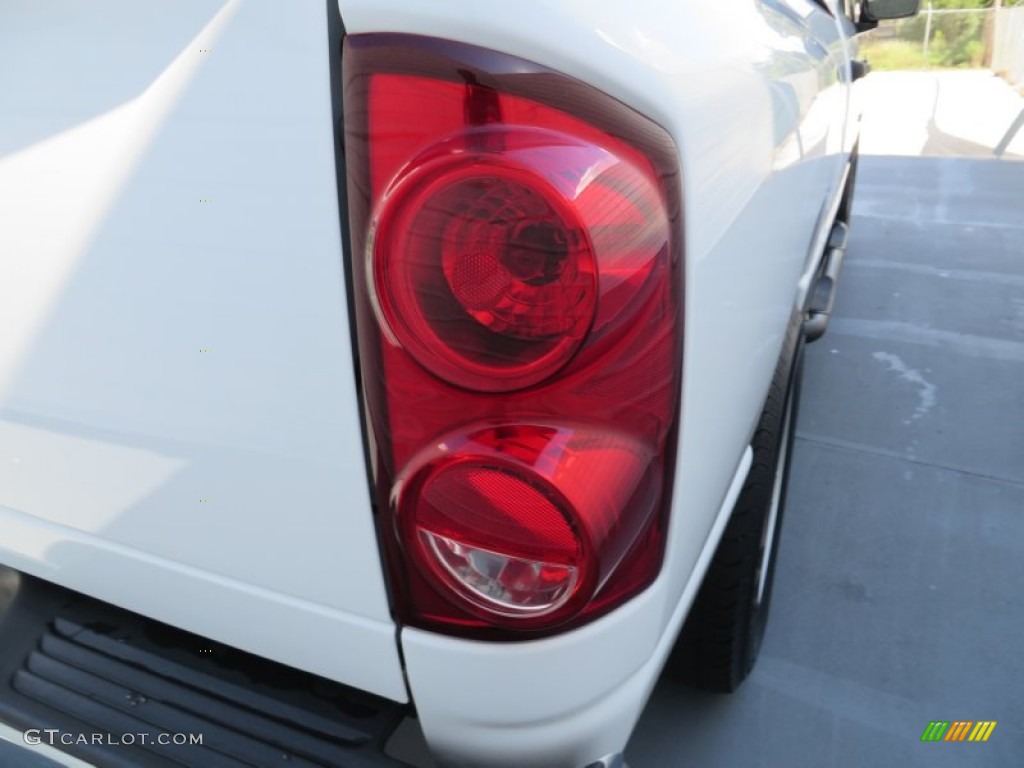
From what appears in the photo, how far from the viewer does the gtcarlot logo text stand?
1275 mm

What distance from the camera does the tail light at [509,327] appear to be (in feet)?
2.87

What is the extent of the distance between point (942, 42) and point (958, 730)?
2351 centimetres

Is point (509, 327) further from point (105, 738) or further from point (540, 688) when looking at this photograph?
point (105, 738)

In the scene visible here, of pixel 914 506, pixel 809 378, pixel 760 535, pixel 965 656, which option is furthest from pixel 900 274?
pixel 760 535

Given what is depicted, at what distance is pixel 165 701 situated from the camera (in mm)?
1338

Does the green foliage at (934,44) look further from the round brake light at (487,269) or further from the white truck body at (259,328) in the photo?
the round brake light at (487,269)

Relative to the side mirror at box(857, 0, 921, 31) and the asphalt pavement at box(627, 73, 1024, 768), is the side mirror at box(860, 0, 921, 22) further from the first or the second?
the asphalt pavement at box(627, 73, 1024, 768)

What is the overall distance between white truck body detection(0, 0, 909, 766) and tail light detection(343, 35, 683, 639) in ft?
0.10

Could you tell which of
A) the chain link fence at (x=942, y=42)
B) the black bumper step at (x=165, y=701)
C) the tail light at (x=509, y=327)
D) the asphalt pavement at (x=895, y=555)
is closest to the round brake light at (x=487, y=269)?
the tail light at (x=509, y=327)

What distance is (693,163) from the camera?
1002 millimetres

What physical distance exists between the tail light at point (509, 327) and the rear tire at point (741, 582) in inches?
32.3

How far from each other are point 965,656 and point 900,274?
3471 millimetres

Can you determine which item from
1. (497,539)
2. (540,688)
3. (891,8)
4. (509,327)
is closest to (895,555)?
(540,688)

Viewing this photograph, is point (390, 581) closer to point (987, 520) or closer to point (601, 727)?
point (601, 727)
